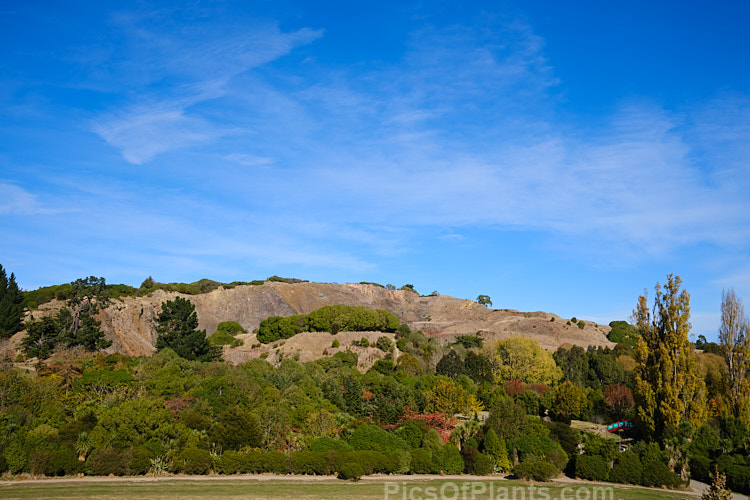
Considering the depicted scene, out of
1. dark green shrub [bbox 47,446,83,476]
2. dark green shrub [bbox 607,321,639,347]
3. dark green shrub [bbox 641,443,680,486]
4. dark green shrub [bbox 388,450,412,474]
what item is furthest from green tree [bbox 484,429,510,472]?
dark green shrub [bbox 607,321,639,347]

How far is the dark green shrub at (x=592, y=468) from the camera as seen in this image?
2225cm

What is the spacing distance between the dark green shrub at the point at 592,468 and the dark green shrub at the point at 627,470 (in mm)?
347

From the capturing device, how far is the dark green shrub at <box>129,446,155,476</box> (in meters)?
20.0

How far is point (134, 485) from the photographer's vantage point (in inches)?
701

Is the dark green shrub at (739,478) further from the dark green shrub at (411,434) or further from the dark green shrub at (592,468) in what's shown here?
the dark green shrub at (411,434)

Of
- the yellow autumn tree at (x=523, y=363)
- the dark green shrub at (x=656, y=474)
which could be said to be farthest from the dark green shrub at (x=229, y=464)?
the yellow autumn tree at (x=523, y=363)

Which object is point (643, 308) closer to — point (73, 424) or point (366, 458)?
point (366, 458)

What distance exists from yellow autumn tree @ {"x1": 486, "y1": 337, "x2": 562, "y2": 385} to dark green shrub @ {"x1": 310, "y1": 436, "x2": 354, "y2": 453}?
29.7m

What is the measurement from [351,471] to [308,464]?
1.96 m

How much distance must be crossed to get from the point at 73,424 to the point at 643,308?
29698 millimetres

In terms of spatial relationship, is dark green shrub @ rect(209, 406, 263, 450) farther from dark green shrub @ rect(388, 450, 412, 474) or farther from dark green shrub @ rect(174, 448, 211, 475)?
dark green shrub @ rect(388, 450, 412, 474)

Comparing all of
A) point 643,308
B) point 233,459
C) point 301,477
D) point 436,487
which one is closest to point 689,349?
point 643,308

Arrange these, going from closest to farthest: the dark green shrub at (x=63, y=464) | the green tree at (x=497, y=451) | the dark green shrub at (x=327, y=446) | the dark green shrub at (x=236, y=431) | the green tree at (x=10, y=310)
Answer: the dark green shrub at (x=63, y=464) < the dark green shrub at (x=327, y=446) < the dark green shrub at (x=236, y=431) < the green tree at (x=497, y=451) < the green tree at (x=10, y=310)

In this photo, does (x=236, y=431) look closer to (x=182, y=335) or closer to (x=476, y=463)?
(x=476, y=463)
